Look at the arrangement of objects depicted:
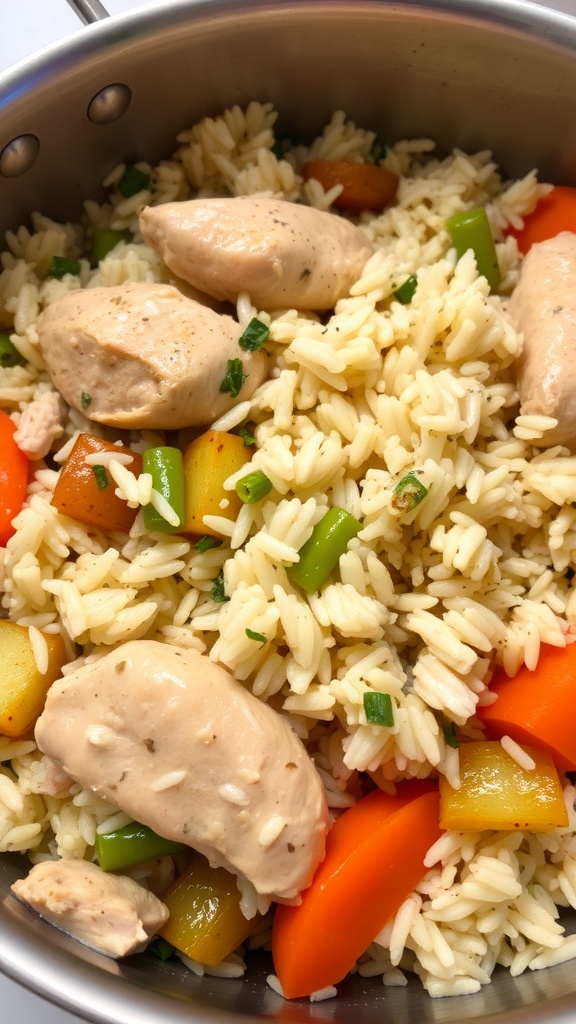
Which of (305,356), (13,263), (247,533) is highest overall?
(13,263)

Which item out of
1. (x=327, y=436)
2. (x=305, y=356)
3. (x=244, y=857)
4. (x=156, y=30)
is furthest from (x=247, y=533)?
(x=156, y=30)

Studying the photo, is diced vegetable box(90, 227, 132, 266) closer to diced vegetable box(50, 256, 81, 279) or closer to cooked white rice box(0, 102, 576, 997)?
diced vegetable box(50, 256, 81, 279)

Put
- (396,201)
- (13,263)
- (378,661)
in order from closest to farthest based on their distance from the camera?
(378,661)
(13,263)
(396,201)

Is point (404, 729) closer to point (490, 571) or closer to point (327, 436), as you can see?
point (490, 571)

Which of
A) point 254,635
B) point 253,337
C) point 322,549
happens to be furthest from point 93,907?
point 253,337

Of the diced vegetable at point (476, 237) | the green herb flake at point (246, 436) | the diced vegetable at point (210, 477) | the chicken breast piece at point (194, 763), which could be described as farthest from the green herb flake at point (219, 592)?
the diced vegetable at point (476, 237)

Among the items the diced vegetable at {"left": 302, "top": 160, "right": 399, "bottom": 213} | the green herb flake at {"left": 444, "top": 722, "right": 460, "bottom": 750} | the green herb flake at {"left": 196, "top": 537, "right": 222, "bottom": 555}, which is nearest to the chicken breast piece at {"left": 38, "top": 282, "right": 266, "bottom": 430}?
the green herb flake at {"left": 196, "top": 537, "right": 222, "bottom": 555}

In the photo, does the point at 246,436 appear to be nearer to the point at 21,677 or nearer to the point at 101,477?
the point at 101,477
